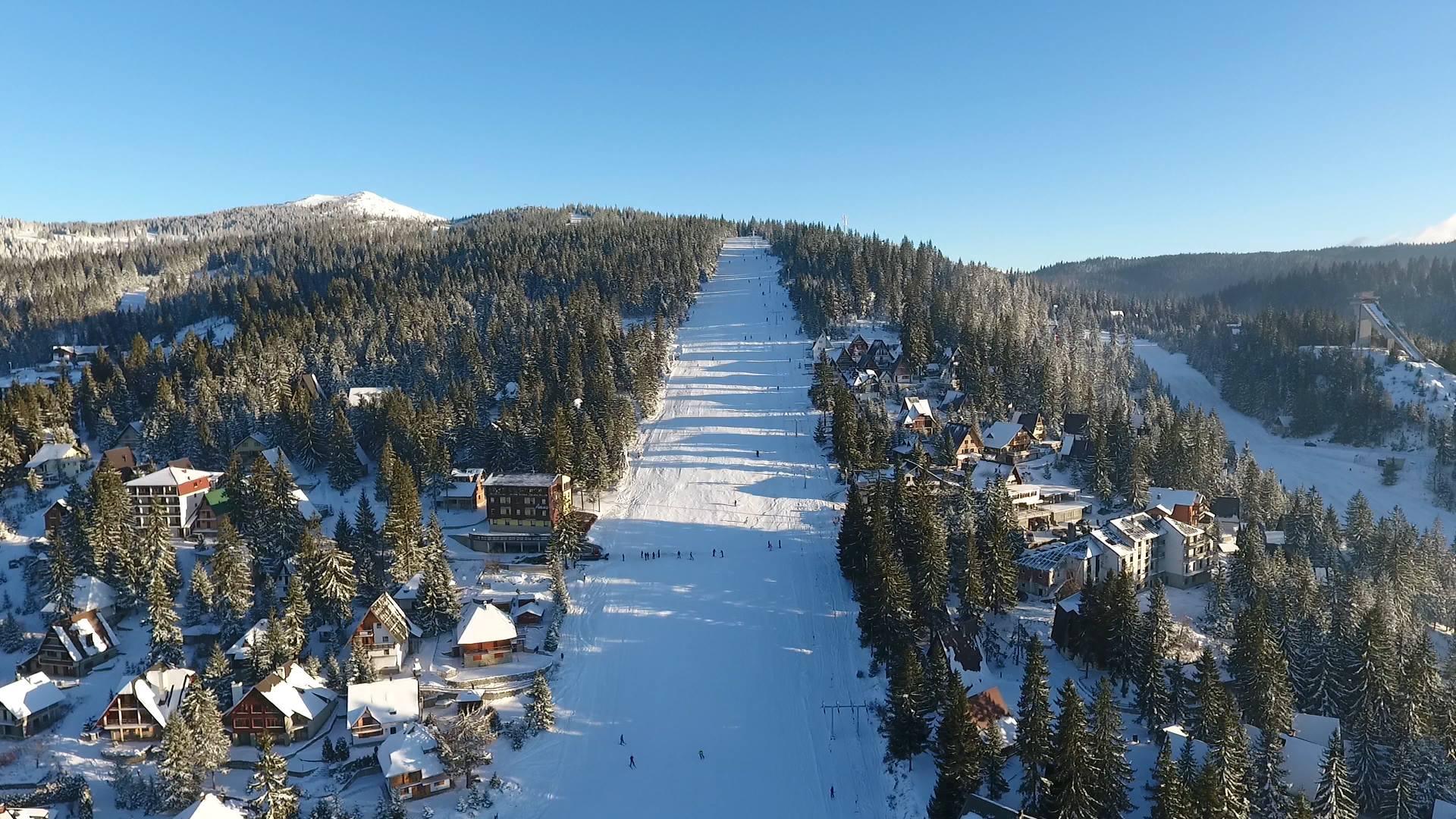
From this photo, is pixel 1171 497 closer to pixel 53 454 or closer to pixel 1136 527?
pixel 1136 527

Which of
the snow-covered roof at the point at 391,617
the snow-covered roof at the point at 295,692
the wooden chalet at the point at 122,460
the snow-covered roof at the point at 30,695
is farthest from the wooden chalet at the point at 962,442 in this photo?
the wooden chalet at the point at 122,460

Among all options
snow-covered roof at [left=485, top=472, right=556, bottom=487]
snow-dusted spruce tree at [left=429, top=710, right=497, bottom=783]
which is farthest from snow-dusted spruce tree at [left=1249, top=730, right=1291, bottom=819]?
snow-covered roof at [left=485, top=472, right=556, bottom=487]

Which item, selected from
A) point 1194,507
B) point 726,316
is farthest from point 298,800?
point 726,316

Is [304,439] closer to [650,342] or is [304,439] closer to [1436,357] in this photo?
[650,342]

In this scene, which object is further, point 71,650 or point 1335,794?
point 71,650

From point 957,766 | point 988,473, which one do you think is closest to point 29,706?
point 957,766

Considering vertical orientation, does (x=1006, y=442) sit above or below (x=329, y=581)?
above
